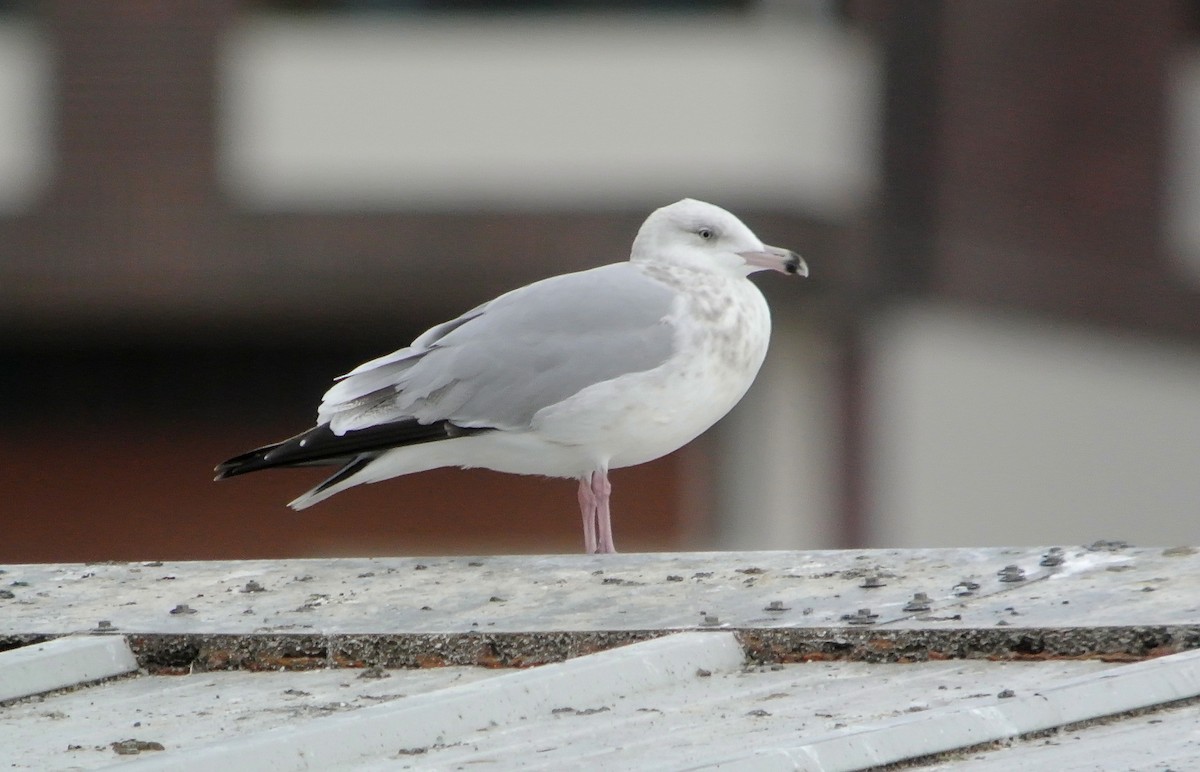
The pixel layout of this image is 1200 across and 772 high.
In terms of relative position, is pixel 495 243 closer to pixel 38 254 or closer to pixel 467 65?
pixel 467 65

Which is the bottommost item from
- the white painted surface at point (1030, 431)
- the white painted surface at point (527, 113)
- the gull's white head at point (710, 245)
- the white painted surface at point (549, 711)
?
the white painted surface at point (1030, 431)

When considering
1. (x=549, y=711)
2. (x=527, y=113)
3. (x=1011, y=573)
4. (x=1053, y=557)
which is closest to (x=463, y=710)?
(x=549, y=711)

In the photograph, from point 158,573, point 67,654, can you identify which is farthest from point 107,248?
point 67,654

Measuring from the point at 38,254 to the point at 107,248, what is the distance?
28cm

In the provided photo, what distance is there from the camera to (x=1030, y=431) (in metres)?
9.68

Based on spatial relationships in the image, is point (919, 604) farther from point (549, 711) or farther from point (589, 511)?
point (589, 511)

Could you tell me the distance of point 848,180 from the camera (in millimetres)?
8984

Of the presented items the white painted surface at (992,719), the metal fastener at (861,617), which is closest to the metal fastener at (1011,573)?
the metal fastener at (861,617)

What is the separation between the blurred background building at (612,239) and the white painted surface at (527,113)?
0.04 feet

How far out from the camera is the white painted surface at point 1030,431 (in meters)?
9.33

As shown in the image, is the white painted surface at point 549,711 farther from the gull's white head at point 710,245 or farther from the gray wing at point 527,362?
the gull's white head at point 710,245

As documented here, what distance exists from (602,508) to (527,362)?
32 centimetres

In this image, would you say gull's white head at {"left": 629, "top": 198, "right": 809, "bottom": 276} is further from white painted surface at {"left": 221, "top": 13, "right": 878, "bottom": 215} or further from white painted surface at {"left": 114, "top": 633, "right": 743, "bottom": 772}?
white painted surface at {"left": 221, "top": 13, "right": 878, "bottom": 215}

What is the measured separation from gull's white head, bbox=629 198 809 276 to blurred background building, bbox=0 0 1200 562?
461cm
